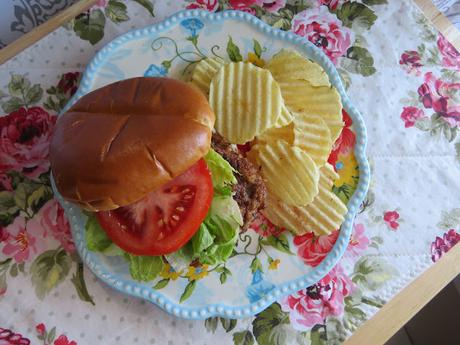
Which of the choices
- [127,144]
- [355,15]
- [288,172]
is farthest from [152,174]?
[355,15]

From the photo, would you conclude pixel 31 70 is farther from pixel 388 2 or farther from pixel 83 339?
pixel 388 2

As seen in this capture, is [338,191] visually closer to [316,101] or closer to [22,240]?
[316,101]

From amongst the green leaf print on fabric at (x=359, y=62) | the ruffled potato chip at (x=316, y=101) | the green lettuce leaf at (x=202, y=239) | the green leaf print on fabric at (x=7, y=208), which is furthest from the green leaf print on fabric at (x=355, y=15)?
the green leaf print on fabric at (x=7, y=208)

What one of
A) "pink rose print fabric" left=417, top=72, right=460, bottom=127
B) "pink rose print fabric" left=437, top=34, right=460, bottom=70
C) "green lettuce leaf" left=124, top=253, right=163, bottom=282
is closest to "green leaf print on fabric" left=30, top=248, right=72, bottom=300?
"green lettuce leaf" left=124, top=253, right=163, bottom=282

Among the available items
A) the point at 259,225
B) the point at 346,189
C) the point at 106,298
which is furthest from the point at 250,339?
the point at 346,189

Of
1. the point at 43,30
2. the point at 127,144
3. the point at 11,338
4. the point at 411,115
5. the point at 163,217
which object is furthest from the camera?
the point at 411,115

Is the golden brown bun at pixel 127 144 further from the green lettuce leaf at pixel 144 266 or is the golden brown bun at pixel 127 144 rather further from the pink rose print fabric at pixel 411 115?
the pink rose print fabric at pixel 411 115

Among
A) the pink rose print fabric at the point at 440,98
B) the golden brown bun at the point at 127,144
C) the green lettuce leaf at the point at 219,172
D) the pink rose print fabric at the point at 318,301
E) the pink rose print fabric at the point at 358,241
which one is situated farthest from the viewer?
the pink rose print fabric at the point at 440,98
